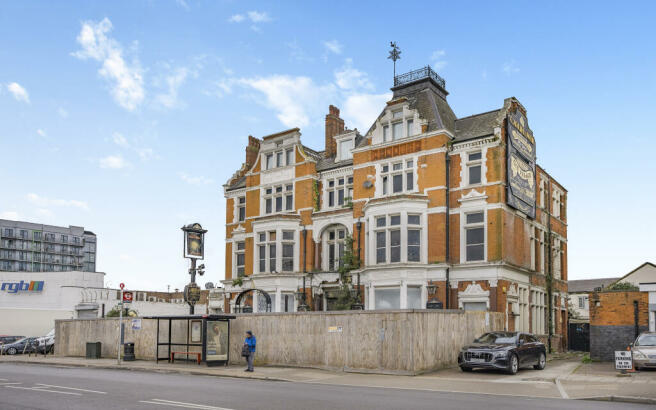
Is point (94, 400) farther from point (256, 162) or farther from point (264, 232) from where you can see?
point (256, 162)

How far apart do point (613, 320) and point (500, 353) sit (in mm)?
8241

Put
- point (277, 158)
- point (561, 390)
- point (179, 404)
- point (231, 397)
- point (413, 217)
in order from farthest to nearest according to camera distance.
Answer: point (277, 158), point (413, 217), point (561, 390), point (231, 397), point (179, 404)

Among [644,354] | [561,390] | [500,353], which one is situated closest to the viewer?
[561,390]

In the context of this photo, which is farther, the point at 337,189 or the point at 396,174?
the point at 337,189

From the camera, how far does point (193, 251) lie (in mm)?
36094

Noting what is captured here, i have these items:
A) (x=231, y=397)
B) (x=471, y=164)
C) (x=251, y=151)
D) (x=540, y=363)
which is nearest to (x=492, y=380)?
(x=540, y=363)

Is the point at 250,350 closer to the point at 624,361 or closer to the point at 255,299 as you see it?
the point at 624,361

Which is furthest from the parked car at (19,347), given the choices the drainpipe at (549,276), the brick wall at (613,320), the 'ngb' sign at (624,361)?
the 'ngb' sign at (624,361)

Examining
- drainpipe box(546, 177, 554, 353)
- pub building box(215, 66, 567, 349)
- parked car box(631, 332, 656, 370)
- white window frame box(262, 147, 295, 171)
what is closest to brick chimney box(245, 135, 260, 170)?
pub building box(215, 66, 567, 349)

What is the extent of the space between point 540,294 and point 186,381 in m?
24.3

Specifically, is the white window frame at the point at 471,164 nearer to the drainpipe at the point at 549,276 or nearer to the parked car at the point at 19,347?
the drainpipe at the point at 549,276

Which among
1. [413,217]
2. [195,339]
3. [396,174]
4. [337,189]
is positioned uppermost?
[396,174]

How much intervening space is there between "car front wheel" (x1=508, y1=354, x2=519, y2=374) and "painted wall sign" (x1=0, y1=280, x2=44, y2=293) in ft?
186

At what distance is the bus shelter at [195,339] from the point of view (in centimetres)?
2622
